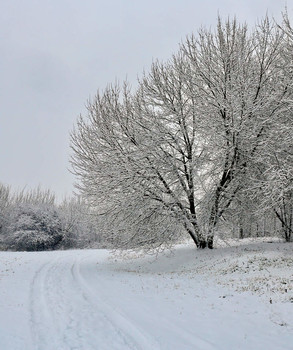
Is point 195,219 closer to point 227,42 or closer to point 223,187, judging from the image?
point 223,187

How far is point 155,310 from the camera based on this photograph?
287 inches

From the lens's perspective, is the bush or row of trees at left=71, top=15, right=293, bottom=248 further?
the bush

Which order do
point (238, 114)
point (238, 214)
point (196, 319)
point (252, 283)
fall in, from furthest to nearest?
1. point (238, 214)
2. point (238, 114)
3. point (252, 283)
4. point (196, 319)

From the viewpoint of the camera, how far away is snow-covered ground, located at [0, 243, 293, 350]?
5.34 m

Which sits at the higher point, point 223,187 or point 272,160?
point 272,160

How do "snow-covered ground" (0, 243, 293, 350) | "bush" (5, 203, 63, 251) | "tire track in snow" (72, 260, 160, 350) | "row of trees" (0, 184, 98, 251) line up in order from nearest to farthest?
1. "tire track in snow" (72, 260, 160, 350)
2. "snow-covered ground" (0, 243, 293, 350)
3. "bush" (5, 203, 63, 251)
4. "row of trees" (0, 184, 98, 251)

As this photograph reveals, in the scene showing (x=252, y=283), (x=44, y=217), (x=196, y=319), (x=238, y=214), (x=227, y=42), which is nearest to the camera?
(x=196, y=319)

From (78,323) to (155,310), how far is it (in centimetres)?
194

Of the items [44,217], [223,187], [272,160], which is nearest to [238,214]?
[223,187]

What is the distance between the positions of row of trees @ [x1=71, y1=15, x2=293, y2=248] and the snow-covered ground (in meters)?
4.15

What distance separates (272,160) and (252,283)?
7133 millimetres

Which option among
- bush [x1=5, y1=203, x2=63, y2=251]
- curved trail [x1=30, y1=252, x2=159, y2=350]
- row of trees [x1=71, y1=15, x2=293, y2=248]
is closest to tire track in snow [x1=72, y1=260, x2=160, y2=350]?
curved trail [x1=30, y1=252, x2=159, y2=350]

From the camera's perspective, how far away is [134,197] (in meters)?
15.9

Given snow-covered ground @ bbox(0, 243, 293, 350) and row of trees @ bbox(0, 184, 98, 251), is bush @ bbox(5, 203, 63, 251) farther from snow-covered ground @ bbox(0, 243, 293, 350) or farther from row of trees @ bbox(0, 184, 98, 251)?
snow-covered ground @ bbox(0, 243, 293, 350)
